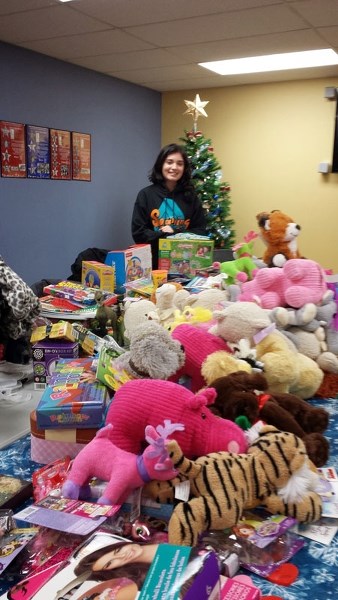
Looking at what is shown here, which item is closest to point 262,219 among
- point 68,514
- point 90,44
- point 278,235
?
point 278,235

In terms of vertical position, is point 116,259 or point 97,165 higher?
point 97,165

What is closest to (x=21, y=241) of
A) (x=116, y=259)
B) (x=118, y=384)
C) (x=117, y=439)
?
(x=116, y=259)

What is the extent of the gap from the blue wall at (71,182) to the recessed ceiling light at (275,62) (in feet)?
3.39

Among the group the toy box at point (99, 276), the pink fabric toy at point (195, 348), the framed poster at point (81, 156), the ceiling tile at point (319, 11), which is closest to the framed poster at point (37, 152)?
the framed poster at point (81, 156)

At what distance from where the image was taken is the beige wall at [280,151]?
511cm

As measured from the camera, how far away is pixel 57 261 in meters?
4.46

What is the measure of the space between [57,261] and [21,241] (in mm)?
474

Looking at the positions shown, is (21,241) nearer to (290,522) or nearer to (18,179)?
(18,179)

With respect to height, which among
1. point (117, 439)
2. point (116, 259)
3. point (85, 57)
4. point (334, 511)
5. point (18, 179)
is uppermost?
point (85, 57)

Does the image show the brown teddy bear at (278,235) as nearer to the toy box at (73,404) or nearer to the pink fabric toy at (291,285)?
the pink fabric toy at (291,285)

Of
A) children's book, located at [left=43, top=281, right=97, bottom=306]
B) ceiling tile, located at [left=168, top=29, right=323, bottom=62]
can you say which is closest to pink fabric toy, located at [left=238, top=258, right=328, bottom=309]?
children's book, located at [left=43, top=281, right=97, bottom=306]

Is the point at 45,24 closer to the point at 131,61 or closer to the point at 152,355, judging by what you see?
the point at 131,61

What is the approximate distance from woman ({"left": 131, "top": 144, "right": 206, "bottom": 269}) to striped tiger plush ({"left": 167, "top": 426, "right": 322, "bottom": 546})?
2.41 m

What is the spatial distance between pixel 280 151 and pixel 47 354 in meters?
4.39
